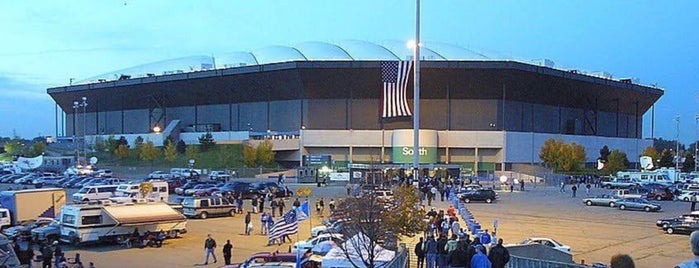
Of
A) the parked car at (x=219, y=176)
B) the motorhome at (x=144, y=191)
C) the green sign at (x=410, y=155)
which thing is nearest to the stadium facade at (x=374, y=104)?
the green sign at (x=410, y=155)

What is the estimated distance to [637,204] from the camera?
43.2 metres

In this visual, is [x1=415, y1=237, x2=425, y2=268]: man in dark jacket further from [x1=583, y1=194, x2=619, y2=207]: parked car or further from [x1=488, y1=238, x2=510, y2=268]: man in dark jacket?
[x1=583, y1=194, x2=619, y2=207]: parked car

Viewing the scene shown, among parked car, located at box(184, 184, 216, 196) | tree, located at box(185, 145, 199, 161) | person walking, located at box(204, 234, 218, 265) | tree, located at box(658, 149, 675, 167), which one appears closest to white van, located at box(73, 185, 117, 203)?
parked car, located at box(184, 184, 216, 196)

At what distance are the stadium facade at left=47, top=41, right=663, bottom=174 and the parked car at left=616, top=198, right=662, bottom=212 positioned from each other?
41791 mm

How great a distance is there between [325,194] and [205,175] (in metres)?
29.2

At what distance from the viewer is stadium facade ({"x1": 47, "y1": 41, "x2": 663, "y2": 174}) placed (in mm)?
88250

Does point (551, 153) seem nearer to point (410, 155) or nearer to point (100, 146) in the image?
point (410, 155)

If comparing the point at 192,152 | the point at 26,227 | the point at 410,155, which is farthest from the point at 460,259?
the point at 192,152

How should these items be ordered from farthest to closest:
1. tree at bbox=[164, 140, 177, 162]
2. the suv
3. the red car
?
tree at bbox=[164, 140, 177, 162], the suv, the red car

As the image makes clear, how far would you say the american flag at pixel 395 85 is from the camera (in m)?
45.8

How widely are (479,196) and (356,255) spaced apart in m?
31.4

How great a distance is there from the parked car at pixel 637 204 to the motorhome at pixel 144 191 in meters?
28.3

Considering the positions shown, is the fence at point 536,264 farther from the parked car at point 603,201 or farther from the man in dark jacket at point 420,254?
the parked car at point 603,201

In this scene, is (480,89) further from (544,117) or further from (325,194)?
(325,194)
